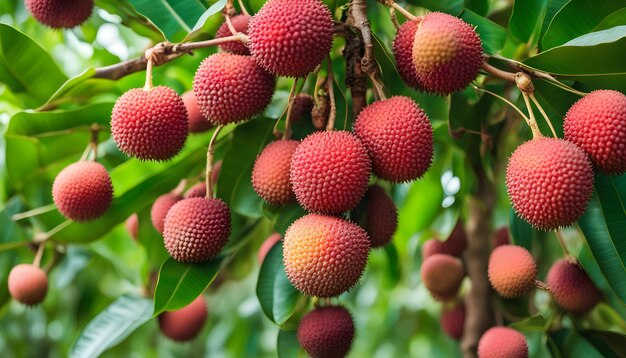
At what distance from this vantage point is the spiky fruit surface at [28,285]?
1493 mm

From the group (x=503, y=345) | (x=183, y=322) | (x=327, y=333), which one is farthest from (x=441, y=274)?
(x=183, y=322)

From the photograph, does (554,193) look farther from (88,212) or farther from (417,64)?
(88,212)

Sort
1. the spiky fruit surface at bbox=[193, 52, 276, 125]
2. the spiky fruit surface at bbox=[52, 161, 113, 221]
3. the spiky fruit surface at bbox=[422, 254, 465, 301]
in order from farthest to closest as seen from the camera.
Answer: the spiky fruit surface at bbox=[422, 254, 465, 301] < the spiky fruit surface at bbox=[52, 161, 113, 221] < the spiky fruit surface at bbox=[193, 52, 276, 125]

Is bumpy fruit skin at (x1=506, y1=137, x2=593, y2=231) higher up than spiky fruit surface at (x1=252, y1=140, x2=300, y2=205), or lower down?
higher up

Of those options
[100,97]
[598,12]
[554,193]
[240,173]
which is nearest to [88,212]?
[240,173]

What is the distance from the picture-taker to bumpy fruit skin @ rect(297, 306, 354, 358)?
1151 mm

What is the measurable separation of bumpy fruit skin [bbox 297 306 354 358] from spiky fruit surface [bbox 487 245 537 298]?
29cm

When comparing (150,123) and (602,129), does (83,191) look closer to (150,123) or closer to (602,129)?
(150,123)

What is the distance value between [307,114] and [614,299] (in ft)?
2.17

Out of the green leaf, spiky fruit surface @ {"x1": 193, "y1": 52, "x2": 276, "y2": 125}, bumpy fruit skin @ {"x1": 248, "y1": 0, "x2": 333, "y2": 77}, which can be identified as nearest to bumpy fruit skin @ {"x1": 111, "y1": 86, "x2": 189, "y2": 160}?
spiky fruit surface @ {"x1": 193, "y1": 52, "x2": 276, "y2": 125}

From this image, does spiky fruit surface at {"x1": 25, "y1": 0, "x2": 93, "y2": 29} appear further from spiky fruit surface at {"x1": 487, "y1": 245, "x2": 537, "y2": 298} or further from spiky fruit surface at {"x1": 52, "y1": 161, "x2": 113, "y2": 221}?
spiky fruit surface at {"x1": 487, "y1": 245, "x2": 537, "y2": 298}

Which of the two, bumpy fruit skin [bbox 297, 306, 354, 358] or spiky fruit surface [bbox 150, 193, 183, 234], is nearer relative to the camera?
bumpy fruit skin [bbox 297, 306, 354, 358]

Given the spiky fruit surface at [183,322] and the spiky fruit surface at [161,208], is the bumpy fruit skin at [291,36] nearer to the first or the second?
the spiky fruit surface at [161,208]

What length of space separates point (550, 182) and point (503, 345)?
496mm
